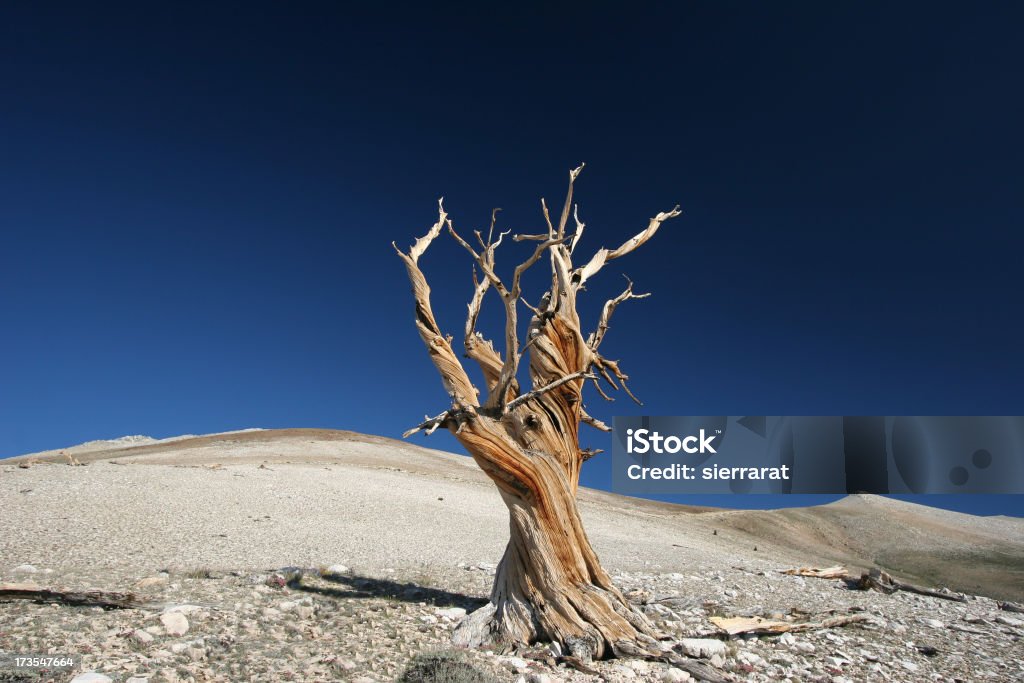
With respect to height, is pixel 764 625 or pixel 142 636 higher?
pixel 764 625

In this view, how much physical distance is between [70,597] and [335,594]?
3026 mm

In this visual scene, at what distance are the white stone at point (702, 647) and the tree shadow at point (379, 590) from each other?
9.50ft

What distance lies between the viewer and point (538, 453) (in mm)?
7949

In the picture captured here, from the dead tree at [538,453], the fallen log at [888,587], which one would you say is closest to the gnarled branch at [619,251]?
the dead tree at [538,453]

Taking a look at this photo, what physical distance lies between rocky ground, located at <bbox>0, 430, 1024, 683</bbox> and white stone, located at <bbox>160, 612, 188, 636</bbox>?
0.06 ft

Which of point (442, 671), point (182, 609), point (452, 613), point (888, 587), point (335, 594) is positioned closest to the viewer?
point (442, 671)

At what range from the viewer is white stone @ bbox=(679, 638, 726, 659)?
23.3 ft

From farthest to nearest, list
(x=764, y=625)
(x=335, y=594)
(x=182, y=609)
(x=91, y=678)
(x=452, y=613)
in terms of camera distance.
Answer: (x=335, y=594) < (x=452, y=613) < (x=764, y=625) < (x=182, y=609) < (x=91, y=678)

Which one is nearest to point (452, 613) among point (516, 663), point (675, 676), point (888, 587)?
point (516, 663)

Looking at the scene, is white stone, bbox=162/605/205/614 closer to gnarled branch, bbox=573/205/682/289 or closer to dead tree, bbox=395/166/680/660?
dead tree, bbox=395/166/680/660

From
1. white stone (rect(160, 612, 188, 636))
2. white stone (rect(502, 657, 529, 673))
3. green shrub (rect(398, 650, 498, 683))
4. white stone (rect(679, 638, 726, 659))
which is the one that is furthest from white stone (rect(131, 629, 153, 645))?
white stone (rect(679, 638, 726, 659))

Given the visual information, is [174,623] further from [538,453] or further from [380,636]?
[538,453]

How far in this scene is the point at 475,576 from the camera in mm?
11219

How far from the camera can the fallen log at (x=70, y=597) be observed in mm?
7430
